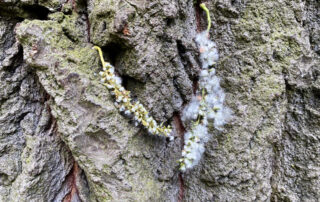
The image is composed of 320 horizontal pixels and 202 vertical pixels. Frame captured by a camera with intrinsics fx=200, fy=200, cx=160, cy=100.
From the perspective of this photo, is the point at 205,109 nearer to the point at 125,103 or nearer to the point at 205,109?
the point at 205,109

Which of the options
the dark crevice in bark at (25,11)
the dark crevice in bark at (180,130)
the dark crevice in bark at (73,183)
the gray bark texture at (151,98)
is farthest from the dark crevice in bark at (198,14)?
the dark crevice in bark at (73,183)

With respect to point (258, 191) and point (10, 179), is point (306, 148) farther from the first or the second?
point (10, 179)

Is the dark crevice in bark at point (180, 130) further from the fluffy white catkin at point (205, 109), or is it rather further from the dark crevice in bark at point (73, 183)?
the dark crevice in bark at point (73, 183)

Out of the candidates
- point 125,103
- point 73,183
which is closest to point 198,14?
point 125,103

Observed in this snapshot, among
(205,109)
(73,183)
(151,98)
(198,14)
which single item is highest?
(198,14)

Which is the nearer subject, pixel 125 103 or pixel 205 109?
pixel 125 103

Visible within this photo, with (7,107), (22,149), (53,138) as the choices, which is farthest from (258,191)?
(7,107)

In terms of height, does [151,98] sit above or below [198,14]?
below
